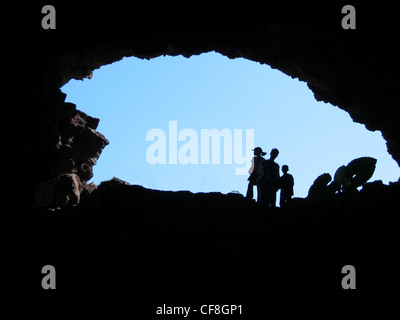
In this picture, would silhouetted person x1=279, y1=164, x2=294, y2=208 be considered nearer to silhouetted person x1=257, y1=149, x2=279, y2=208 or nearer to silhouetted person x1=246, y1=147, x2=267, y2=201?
silhouetted person x1=257, y1=149, x2=279, y2=208

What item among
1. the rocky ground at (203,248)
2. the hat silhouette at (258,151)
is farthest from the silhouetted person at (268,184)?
the rocky ground at (203,248)

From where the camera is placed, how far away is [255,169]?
1180 centimetres

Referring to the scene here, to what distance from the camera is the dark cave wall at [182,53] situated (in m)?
13.3

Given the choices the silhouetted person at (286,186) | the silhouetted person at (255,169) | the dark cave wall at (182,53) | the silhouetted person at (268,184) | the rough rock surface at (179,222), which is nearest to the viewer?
the rough rock surface at (179,222)

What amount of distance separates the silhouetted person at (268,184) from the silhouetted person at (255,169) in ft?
0.76

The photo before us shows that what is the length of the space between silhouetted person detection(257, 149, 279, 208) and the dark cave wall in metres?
6.29

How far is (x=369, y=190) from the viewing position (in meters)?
9.64

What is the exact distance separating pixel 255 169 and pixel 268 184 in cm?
78

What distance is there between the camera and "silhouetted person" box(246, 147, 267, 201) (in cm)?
1160

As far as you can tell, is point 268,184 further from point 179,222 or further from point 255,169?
point 179,222

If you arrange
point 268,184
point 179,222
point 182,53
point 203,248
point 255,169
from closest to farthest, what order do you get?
point 203,248 → point 179,222 → point 268,184 → point 255,169 → point 182,53

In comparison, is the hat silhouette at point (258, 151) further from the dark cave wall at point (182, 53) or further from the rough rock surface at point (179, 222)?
the dark cave wall at point (182, 53)

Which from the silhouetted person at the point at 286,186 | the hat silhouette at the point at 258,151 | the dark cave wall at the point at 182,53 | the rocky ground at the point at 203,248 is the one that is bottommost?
the rocky ground at the point at 203,248

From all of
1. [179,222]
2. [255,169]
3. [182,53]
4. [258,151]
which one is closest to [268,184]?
[255,169]
